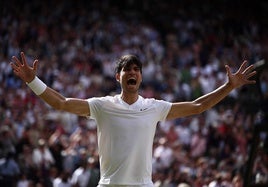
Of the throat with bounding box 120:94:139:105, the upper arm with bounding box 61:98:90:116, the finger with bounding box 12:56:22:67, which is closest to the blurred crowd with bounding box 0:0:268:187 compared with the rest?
the throat with bounding box 120:94:139:105

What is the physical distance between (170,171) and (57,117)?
3055 millimetres

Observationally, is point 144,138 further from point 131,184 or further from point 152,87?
point 152,87

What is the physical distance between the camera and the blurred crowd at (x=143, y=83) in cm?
1303

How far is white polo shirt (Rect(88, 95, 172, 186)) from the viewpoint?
5426mm

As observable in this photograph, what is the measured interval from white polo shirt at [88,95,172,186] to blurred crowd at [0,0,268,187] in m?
3.98

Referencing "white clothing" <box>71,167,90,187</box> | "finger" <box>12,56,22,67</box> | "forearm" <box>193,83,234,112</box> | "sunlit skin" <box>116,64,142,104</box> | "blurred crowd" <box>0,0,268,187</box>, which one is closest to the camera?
"finger" <box>12,56,22,67</box>

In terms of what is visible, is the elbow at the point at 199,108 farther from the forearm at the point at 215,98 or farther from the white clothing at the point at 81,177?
the white clothing at the point at 81,177

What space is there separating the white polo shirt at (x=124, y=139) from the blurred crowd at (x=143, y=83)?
398 cm

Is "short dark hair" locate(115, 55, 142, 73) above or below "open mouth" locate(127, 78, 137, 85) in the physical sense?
above

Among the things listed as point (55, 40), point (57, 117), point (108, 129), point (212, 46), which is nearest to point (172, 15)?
point (212, 46)

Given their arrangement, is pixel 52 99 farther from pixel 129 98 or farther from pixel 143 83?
pixel 143 83

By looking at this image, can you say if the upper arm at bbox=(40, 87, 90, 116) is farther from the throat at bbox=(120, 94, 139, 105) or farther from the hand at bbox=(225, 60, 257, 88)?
the hand at bbox=(225, 60, 257, 88)

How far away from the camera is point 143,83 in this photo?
1866 cm

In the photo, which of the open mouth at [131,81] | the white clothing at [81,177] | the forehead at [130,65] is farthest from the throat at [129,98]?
the white clothing at [81,177]
